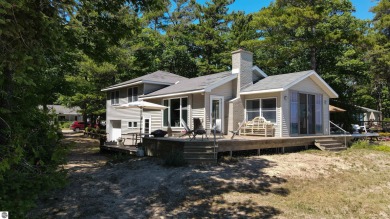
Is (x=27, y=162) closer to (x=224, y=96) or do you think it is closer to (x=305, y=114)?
(x=224, y=96)

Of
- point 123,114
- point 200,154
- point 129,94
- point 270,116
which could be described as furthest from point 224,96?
point 123,114

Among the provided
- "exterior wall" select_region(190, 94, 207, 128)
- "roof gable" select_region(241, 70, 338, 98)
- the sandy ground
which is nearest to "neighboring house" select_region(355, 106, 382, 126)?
"roof gable" select_region(241, 70, 338, 98)

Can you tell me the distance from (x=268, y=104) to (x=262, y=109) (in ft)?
1.55

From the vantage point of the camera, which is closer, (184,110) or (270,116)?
(270,116)

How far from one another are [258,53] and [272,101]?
16.2 m

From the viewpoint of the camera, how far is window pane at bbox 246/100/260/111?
55.1 ft

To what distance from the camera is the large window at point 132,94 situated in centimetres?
2308

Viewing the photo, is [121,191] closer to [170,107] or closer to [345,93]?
[170,107]

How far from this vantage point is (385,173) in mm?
11328

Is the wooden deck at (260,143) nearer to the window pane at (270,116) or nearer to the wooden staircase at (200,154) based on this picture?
the wooden staircase at (200,154)

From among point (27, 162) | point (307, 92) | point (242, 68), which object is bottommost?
point (27, 162)

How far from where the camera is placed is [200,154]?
1115cm

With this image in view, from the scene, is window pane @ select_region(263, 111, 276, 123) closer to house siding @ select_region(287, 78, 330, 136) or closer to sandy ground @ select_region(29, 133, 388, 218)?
house siding @ select_region(287, 78, 330, 136)

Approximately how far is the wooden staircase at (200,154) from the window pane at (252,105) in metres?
6.39
